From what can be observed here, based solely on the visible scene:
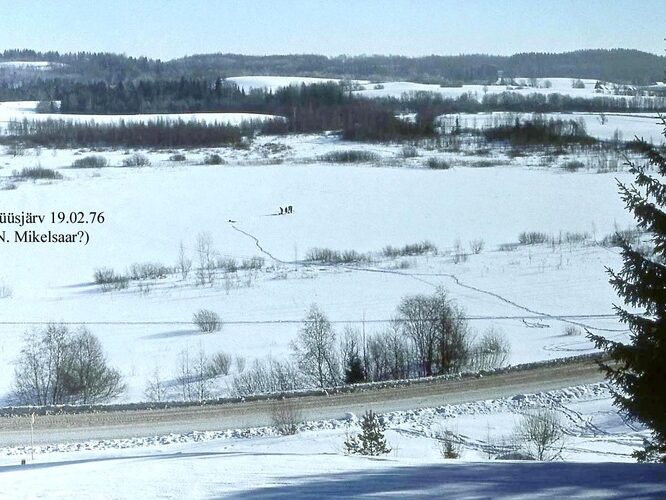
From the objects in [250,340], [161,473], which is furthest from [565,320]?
[161,473]

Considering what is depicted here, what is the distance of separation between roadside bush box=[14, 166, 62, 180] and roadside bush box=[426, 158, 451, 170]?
410 inches

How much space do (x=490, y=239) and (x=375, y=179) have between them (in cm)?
580

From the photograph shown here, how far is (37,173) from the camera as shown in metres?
19.4

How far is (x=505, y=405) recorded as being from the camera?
8.11 m

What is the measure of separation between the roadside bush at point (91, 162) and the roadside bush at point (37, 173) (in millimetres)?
1816

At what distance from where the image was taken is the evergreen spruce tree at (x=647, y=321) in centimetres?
409

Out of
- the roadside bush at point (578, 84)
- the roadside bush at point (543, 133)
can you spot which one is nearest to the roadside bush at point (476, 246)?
the roadside bush at point (543, 133)

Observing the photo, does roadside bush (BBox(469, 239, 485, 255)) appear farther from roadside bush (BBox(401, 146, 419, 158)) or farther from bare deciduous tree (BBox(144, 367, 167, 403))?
roadside bush (BBox(401, 146, 419, 158))

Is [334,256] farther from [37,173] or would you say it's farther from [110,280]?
[37,173]

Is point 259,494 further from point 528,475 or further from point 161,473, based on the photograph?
point 528,475

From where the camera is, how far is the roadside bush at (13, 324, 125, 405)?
30.8 ft

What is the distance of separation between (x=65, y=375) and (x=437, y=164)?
53.6 feet

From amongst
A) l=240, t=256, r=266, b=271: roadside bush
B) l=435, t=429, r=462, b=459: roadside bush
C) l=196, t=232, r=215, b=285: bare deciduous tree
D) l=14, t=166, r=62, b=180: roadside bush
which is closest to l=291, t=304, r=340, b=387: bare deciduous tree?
l=435, t=429, r=462, b=459: roadside bush

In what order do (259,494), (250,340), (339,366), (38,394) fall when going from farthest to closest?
1. (250,340)
2. (339,366)
3. (38,394)
4. (259,494)
